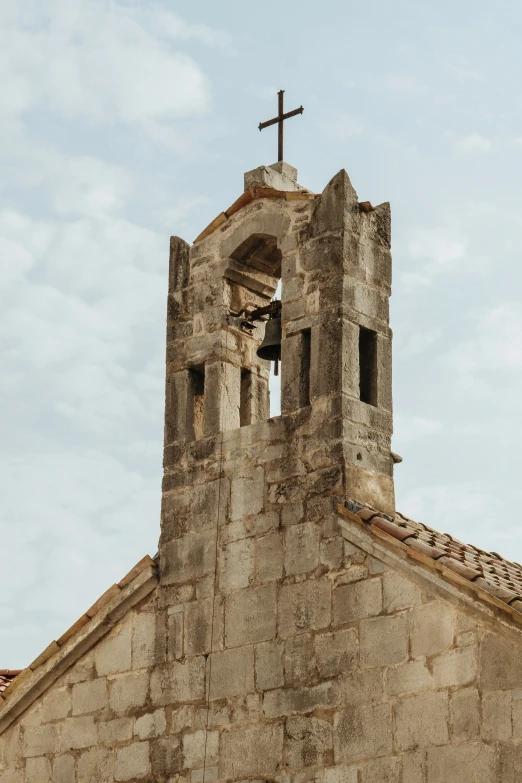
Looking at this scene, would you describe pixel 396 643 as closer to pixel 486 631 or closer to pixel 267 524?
pixel 486 631

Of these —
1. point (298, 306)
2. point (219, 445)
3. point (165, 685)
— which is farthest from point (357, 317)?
point (165, 685)

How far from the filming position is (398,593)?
1052 cm

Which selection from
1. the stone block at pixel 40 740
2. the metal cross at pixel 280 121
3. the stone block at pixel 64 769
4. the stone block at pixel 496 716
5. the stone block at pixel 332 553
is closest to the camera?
the stone block at pixel 496 716

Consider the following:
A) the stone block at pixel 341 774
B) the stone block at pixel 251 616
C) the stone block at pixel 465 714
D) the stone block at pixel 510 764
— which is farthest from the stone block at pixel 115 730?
the stone block at pixel 510 764

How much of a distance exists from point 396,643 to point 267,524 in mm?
1526

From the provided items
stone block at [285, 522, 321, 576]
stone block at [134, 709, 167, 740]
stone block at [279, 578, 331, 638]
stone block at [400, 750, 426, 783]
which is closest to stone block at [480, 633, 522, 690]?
stone block at [400, 750, 426, 783]

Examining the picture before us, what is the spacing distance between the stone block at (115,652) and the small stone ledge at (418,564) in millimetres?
2068

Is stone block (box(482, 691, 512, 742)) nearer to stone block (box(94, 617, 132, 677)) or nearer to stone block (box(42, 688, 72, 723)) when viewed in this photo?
stone block (box(94, 617, 132, 677))

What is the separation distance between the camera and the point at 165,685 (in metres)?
11.6

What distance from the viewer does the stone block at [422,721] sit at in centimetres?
1000

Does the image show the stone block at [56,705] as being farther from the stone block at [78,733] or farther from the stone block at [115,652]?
the stone block at [115,652]

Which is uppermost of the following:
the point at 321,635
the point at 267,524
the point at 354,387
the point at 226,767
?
the point at 354,387

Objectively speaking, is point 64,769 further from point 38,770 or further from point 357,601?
point 357,601

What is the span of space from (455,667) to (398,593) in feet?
2.32
